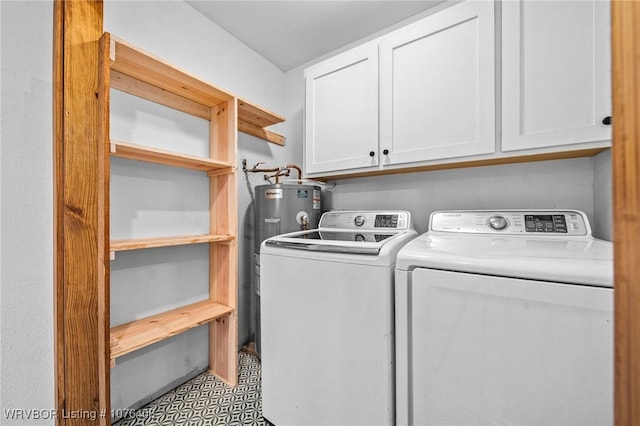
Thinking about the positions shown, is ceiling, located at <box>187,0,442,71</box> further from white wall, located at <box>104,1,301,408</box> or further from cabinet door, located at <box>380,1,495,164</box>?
cabinet door, located at <box>380,1,495,164</box>

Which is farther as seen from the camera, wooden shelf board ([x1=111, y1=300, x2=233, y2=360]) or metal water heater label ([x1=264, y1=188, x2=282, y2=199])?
metal water heater label ([x1=264, y1=188, x2=282, y2=199])

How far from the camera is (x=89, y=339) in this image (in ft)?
3.38

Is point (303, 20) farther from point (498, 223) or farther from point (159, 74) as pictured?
point (498, 223)

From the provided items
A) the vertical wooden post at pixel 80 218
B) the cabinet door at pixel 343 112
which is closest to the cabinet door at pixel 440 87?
the cabinet door at pixel 343 112

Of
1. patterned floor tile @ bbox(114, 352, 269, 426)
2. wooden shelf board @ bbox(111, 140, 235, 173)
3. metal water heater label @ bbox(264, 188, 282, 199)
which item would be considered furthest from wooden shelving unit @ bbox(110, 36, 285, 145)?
patterned floor tile @ bbox(114, 352, 269, 426)

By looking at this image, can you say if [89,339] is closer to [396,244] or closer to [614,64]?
[396,244]

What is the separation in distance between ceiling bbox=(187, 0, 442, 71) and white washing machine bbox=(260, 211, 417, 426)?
1.61m

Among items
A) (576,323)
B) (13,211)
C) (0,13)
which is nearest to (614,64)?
(576,323)

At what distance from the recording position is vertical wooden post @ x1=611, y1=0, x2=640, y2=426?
0.31 metres

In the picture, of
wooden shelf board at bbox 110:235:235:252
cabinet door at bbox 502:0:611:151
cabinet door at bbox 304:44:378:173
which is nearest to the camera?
cabinet door at bbox 502:0:611:151

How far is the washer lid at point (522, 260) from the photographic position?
28.0 inches

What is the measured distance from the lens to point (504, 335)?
782 mm

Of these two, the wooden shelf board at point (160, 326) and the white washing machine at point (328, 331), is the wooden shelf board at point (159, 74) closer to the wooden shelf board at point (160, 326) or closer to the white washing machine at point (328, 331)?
the white washing machine at point (328, 331)

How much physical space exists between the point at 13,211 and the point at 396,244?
1415mm
